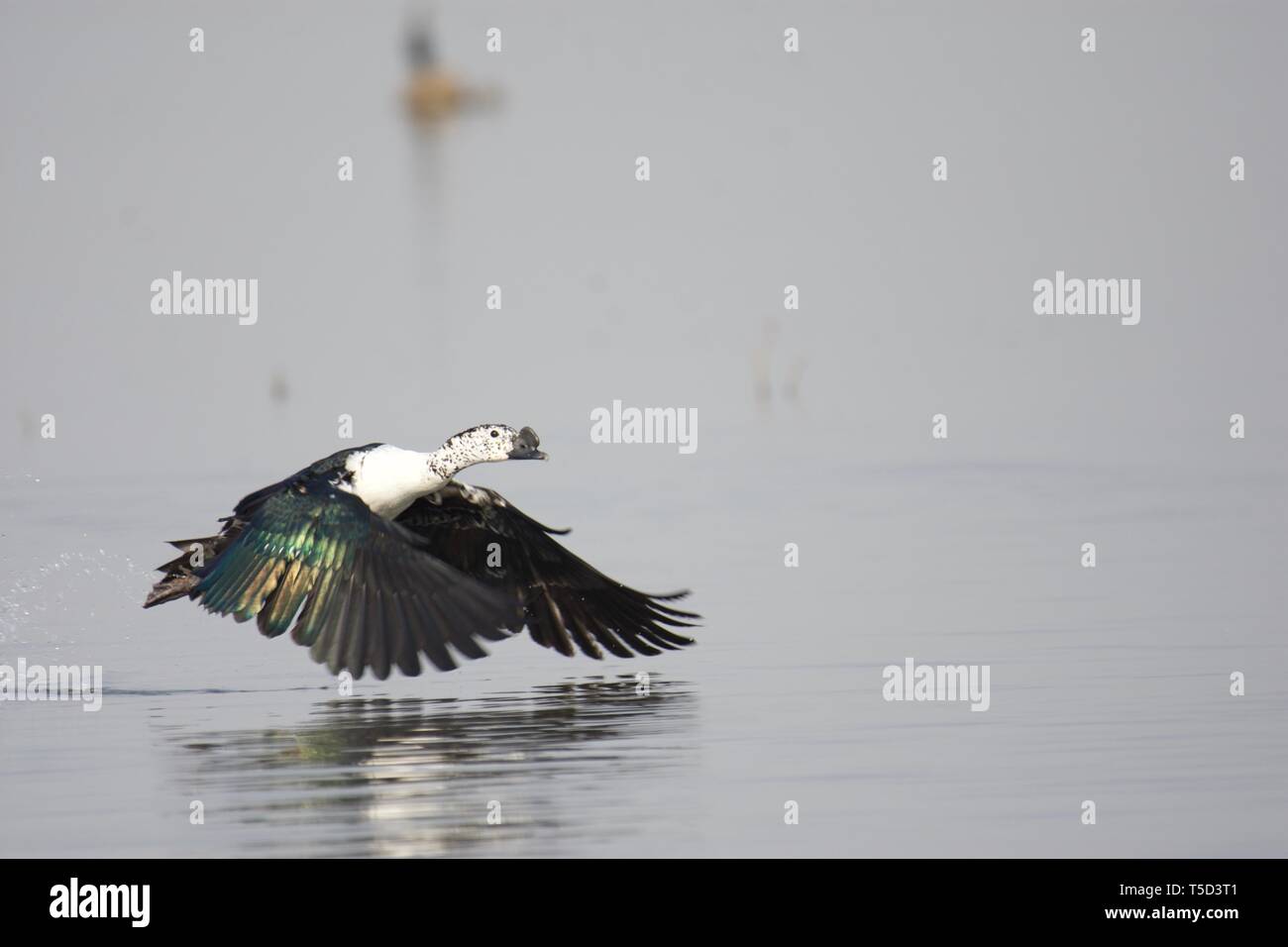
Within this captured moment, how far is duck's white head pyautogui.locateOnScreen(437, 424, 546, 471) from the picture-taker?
42.4ft

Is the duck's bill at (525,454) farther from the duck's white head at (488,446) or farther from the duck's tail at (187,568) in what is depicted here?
the duck's tail at (187,568)

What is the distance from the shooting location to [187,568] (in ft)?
42.5

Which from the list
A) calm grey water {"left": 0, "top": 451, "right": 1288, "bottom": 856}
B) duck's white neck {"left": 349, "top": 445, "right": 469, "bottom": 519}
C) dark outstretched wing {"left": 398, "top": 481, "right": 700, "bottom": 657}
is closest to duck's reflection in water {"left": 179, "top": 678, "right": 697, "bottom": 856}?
calm grey water {"left": 0, "top": 451, "right": 1288, "bottom": 856}

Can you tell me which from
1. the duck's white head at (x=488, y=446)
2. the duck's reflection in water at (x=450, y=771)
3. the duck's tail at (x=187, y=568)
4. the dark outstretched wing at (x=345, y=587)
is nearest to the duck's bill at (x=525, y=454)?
the duck's white head at (x=488, y=446)

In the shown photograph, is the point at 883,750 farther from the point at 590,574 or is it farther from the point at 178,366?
the point at 178,366

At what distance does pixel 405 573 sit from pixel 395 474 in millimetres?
1347

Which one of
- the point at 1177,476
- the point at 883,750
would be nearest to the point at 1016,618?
the point at 883,750

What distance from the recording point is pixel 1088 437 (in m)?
21.6

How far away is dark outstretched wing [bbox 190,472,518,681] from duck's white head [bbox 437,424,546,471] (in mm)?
729

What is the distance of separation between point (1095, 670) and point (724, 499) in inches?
273

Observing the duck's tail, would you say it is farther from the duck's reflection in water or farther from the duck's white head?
the duck's white head

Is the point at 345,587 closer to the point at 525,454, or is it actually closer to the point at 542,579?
the point at 525,454

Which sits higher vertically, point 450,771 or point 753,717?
point 753,717

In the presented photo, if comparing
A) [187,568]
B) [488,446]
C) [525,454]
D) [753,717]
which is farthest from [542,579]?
[753,717]
